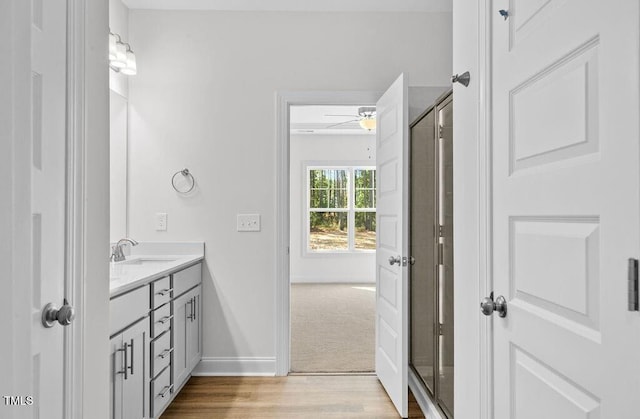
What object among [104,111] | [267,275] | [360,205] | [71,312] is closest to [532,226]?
[71,312]

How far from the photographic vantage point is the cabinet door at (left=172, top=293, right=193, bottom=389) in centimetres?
265

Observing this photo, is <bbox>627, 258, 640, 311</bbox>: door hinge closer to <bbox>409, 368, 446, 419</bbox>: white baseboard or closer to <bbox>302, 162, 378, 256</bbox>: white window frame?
<bbox>409, 368, 446, 419</bbox>: white baseboard

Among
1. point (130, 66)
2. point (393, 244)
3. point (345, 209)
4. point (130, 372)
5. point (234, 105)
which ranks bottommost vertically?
point (130, 372)

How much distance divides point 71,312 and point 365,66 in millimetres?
2620

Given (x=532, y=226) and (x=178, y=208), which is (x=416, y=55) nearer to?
(x=178, y=208)

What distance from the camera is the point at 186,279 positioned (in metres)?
2.88

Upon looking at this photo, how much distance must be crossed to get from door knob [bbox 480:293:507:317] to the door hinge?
0.50 m

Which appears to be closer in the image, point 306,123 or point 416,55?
point 416,55

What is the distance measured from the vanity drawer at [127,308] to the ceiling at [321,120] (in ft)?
13.2

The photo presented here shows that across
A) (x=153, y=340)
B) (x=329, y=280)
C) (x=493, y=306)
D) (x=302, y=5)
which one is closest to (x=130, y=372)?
(x=153, y=340)

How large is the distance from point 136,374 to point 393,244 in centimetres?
158

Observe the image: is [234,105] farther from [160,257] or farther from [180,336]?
[180,336]

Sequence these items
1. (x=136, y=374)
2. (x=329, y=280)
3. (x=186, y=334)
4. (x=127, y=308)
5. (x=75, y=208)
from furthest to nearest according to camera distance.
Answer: (x=329, y=280) < (x=186, y=334) < (x=136, y=374) < (x=127, y=308) < (x=75, y=208)

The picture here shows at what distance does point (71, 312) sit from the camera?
1.24 m
